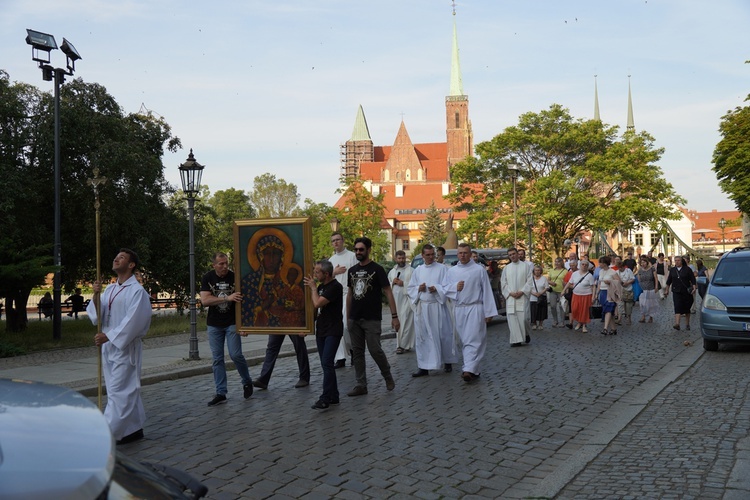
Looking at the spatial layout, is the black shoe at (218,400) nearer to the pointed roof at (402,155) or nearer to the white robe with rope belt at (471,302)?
the white robe with rope belt at (471,302)

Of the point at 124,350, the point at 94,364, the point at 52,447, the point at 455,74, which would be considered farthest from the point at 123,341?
the point at 455,74

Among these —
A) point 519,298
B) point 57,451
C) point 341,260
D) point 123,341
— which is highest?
point 341,260

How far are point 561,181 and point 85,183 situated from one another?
109 ft

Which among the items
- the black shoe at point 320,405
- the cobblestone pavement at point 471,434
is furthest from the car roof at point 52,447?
the black shoe at point 320,405

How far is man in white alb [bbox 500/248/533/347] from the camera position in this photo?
1591 cm

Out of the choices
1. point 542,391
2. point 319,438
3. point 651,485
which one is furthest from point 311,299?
point 651,485

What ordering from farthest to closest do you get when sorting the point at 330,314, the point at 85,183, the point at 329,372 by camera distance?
the point at 85,183 → the point at 330,314 → the point at 329,372

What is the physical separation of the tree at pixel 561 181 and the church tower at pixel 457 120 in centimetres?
8986

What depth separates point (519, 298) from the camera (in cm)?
1655

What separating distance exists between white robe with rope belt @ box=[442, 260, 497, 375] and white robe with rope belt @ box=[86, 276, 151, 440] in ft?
16.7

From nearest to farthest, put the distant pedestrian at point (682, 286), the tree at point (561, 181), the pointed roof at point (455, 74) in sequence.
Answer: the distant pedestrian at point (682, 286) → the tree at point (561, 181) → the pointed roof at point (455, 74)

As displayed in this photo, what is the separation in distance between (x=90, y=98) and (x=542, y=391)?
1852cm

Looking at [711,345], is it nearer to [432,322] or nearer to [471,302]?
[471,302]

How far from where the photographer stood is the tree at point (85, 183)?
2041 centimetres
